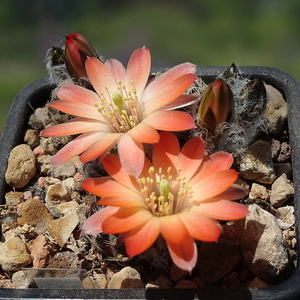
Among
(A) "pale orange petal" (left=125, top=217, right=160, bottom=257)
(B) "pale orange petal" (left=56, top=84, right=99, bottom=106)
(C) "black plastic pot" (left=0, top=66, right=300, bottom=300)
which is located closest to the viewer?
(A) "pale orange petal" (left=125, top=217, right=160, bottom=257)

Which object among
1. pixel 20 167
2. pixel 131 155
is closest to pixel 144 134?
pixel 131 155

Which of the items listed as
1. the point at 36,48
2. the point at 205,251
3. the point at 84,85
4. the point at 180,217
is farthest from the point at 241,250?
the point at 36,48

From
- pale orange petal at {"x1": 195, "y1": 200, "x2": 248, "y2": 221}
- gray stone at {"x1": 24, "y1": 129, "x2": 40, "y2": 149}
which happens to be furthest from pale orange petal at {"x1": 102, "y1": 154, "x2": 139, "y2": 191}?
gray stone at {"x1": 24, "y1": 129, "x2": 40, "y2": 149}

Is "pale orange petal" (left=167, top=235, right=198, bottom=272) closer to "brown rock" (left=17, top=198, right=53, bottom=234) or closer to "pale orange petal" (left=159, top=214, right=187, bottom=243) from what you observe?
"pale orange petal" (left=159, top=214, right=187, bottom=243)

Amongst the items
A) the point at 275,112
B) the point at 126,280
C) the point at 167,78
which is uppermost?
the point at 167,78

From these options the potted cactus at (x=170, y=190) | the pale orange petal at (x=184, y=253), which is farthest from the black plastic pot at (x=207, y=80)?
the pale orange petal at (x=184, y=253)

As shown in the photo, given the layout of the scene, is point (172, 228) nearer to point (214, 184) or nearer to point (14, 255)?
point (214, 184)
